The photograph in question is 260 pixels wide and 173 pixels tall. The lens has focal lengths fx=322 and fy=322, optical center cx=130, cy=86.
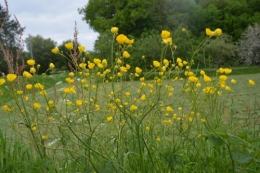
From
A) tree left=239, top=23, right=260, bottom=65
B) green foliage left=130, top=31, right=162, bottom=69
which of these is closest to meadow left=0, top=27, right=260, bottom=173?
green foliage left=130, top=31, right=162, bottom=69

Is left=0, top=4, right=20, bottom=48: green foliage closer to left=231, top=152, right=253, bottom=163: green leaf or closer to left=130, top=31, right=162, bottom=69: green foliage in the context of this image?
left=231, top=152, right=253, bottom=163: green leaf

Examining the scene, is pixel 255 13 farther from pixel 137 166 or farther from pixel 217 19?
pixel 137 166

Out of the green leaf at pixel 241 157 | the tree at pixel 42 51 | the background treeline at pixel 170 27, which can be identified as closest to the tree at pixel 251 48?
the background treeline at pixel 170 27

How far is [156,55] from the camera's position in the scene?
13.7 meters

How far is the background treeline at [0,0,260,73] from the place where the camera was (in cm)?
1461

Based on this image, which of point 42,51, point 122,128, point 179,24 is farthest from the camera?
point 42,51

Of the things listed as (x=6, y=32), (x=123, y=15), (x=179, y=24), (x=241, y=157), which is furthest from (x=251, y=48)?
(x=241, y=157)

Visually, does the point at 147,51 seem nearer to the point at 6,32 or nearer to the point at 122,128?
the point at 6,32

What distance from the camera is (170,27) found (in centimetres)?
1895

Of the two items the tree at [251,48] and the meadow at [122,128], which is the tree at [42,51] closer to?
the tree at [251,48]

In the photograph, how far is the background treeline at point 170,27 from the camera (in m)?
14.6

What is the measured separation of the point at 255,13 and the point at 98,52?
13487 millimetres

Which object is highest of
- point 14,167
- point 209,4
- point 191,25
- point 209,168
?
point 209,4

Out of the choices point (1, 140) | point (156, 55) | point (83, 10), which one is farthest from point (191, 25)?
point (1, 140)
